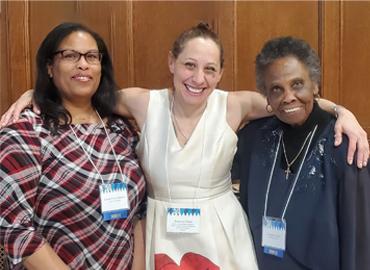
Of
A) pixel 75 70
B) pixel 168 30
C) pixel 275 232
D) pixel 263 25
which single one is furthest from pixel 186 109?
pixel 263 25

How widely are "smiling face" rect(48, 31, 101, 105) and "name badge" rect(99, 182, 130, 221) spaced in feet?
1.11

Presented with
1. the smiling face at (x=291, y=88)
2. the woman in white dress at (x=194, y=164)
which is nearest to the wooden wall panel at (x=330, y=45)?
Answer: the woman in white dress at (x=194, y=164)

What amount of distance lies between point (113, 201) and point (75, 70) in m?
0.45

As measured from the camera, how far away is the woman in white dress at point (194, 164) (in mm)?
1438

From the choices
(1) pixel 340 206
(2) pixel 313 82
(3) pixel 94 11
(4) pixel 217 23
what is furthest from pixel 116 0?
(1) pixel 340 206

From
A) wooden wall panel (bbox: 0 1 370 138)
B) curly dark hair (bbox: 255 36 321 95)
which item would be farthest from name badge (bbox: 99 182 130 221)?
wooden wall panel (bbox: 0 1 370 138)

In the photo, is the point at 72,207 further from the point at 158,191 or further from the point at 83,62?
the point at 83,62

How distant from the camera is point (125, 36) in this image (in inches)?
81.8

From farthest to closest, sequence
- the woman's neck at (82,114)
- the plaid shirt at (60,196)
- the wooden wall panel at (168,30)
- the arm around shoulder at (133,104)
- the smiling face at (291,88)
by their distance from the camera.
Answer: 1. the wooden wall panel at (168,30)
2. the arm around shoulder at (133,104)
3. the woman's neck at (82,114)
4. the smiling face at (291,88)
5. the plaid shirt at (60,196)

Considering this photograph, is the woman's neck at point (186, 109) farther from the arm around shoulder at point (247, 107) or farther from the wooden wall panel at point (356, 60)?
the wooden wall panel at point (356, 60)

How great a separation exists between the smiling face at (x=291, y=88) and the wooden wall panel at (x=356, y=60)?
881mm

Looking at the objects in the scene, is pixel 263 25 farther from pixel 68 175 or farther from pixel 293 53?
pixel 68 175

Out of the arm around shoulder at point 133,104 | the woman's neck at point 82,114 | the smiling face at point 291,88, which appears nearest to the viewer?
the smiling face at point 291,88

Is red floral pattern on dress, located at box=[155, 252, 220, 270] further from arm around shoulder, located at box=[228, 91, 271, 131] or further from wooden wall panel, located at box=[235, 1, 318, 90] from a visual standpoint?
wooden wall panel, located at box=[235, 1, 318, 90]
